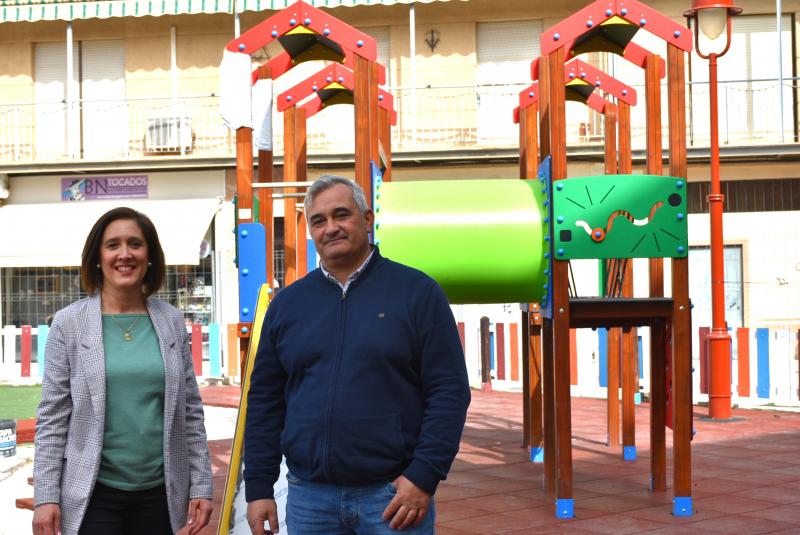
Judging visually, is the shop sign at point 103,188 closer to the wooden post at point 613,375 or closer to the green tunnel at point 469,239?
the wooden post at point 613,375

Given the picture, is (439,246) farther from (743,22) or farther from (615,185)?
(743,22)

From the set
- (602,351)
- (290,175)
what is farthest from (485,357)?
(290,175)

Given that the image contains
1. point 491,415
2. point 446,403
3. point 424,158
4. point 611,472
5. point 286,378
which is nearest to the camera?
point 446,403

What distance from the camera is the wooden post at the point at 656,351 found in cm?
805

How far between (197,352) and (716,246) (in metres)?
8.67

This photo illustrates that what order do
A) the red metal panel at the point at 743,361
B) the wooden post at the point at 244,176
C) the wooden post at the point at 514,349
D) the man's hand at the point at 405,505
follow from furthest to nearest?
1. the wooden post at the point at 514,349
2. the red metal panel at the point at 743,361
3. the wooden post at the point at 244,176
4. the man's hand at the point at 405,505

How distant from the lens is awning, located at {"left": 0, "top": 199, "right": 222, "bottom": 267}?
22391 millimetres

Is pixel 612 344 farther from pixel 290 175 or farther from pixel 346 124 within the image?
pixel 346 124

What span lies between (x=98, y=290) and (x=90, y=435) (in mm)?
541

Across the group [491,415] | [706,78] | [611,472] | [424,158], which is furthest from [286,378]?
[706,78]

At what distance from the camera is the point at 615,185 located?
7.29 meters

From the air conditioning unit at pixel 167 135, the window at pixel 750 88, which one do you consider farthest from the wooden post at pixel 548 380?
the air conditioning unit at pixel 167 135

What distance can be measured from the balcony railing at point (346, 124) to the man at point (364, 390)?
18.7m

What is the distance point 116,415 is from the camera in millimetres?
3764
